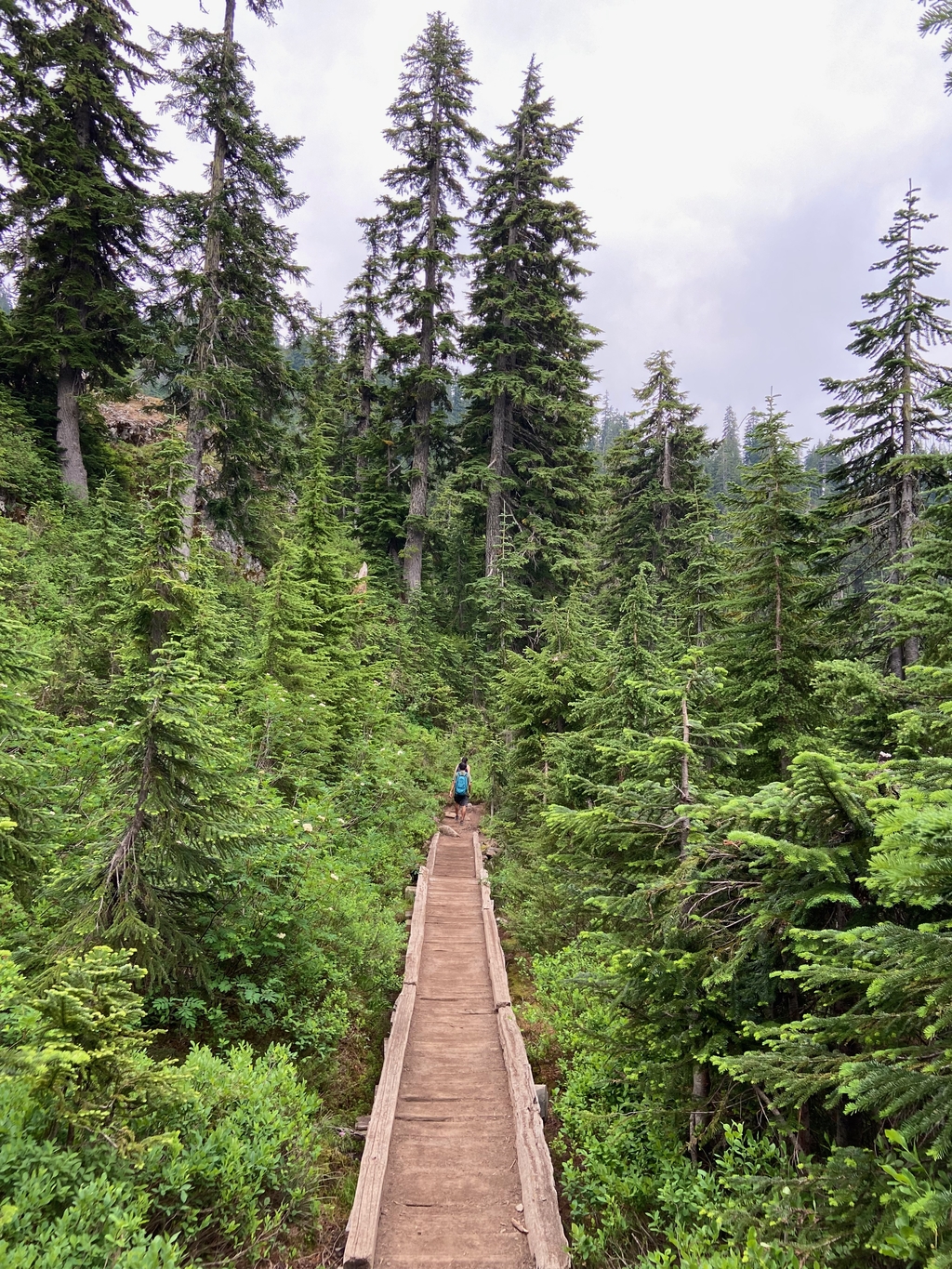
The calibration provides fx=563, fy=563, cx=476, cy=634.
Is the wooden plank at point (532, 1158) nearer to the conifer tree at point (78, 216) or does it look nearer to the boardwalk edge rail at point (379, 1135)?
the boardwalk edge rail at point (379, 1135)

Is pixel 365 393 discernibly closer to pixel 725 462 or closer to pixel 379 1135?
pixel 379 1135

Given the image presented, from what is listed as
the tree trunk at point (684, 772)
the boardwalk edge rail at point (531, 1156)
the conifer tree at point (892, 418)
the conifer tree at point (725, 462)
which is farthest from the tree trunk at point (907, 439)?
the conifer tree at point (725, 462)

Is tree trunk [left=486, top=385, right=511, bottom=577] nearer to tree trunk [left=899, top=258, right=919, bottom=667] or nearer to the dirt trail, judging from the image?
tree trunk [left=899, top=258, right=919, bottom=667]

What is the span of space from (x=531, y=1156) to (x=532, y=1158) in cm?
3

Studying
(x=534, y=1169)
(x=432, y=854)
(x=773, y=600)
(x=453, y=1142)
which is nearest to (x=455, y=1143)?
(x=453, y=1142)

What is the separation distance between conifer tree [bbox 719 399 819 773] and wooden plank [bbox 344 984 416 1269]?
6.42 metres

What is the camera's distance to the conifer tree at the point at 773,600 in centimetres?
872

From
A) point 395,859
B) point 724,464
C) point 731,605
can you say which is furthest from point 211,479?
point 724,464

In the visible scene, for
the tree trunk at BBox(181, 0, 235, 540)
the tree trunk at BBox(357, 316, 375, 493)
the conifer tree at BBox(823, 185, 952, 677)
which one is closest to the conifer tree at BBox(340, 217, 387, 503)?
the tree trunk at BBox(357, 316, 375, 493)

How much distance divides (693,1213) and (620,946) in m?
1.65

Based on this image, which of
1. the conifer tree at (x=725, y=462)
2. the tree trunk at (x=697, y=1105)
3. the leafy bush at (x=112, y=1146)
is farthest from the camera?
the conifer tree at (x=725, y=462)

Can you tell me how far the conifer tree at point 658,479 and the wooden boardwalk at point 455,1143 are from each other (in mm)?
18197

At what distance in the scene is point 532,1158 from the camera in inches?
200

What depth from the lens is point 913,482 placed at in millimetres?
10617
